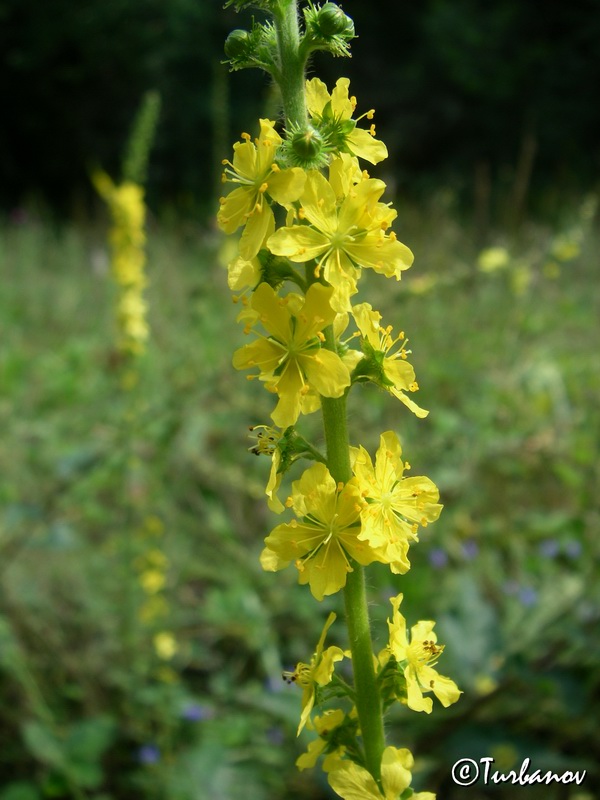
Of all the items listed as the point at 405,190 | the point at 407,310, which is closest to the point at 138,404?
the point at 407,310

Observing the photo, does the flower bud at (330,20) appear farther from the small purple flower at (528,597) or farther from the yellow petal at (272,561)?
the small purple flower at (528,597)

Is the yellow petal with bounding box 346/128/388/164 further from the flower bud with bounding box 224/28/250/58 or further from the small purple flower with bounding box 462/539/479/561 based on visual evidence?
the small purple flower with bounding box 462/539/479/561

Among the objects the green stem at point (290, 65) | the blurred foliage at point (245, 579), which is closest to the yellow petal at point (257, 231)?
the green stem at point (290, 65)

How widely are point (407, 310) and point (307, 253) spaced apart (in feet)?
11.9

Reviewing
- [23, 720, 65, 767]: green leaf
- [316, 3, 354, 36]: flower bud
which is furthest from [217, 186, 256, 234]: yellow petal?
[23, 720, 65, 767]: green leaf

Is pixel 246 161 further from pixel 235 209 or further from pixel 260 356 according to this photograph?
pixel 260 356

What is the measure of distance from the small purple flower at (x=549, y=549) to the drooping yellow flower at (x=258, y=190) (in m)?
2.19

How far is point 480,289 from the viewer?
496cm

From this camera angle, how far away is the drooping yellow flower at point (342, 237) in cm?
100

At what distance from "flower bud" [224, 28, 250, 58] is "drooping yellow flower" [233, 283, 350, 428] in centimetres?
32

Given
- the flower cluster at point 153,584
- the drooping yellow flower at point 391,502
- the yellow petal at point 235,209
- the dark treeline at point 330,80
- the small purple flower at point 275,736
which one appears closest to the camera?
the drooping yellow flower at point 391,502

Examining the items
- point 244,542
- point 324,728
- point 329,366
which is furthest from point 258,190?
point 244,542

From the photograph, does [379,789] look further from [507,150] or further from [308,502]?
[507,150]

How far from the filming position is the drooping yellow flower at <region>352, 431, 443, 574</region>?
98cm
